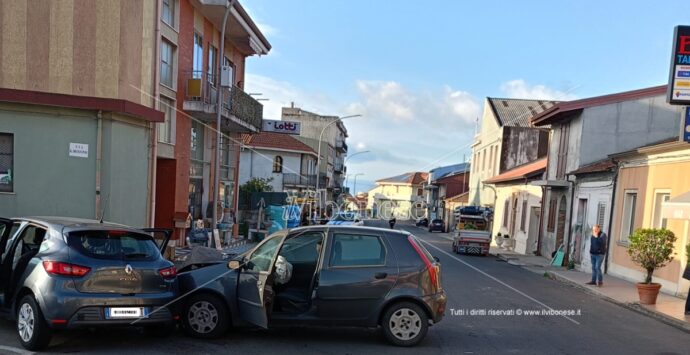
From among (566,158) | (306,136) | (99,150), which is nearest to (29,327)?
(99,150)

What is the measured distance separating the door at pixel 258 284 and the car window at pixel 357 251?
710 mm

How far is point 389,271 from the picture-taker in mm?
6719

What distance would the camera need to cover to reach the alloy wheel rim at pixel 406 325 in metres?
6.73

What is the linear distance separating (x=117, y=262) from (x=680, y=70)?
11051 millimetres

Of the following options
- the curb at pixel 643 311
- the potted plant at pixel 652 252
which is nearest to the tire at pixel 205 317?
the curb at pixel 643 311

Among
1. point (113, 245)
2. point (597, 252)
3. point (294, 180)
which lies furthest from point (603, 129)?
point (294, 180)

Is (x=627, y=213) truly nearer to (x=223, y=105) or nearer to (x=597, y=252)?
(x=597, y=252)

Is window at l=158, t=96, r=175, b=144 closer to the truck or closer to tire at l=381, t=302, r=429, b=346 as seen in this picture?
tire at l=381, t=302, r=429, b=346

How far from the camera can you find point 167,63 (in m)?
15.6

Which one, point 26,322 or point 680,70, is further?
point 680,70

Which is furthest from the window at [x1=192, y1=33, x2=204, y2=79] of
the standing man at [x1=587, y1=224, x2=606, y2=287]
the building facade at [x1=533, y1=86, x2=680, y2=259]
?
the building facade at [x1=533, y1=86, x2=680, y2=259]

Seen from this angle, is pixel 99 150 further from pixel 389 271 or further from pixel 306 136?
pixel 306 136

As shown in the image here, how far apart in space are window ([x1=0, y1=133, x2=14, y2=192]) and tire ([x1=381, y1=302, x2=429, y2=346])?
9.14 metres

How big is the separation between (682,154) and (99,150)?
48.6ft
